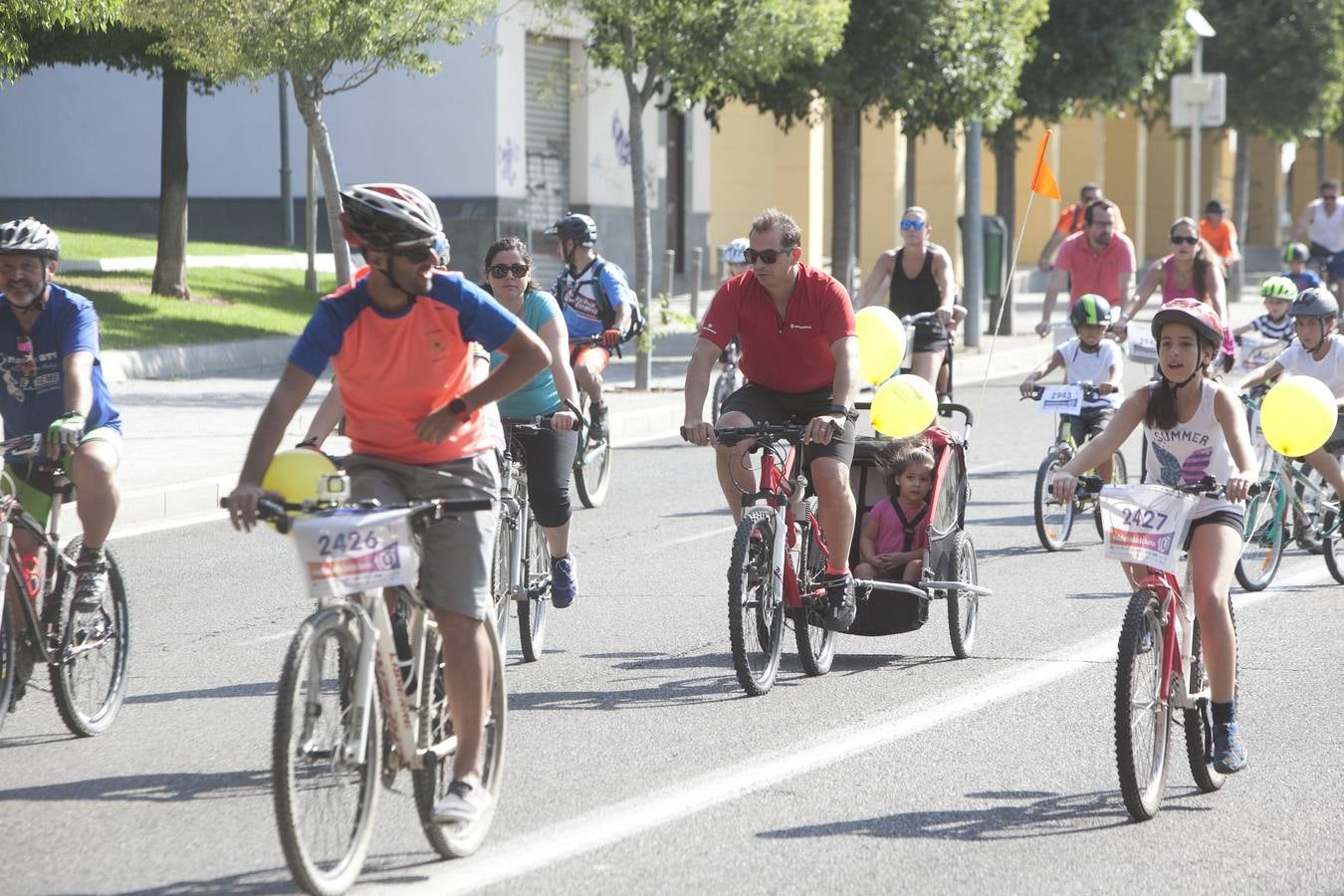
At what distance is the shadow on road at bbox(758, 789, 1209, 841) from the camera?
19.2ft

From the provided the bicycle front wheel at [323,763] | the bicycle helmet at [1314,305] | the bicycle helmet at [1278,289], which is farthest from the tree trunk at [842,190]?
the bicycle front wheel at [323,763]

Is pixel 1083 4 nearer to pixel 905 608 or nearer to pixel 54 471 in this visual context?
pixel 905 608

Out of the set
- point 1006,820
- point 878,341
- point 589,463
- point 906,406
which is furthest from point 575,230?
point 1006,820

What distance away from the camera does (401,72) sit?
3020cm

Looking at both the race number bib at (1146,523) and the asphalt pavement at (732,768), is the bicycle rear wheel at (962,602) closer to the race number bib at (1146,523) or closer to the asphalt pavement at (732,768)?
the asphalt pavement at (732,768)

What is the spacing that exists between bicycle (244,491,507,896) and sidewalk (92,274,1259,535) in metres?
7.13

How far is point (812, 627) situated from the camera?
8.21 metres

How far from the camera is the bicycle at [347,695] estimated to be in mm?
4910

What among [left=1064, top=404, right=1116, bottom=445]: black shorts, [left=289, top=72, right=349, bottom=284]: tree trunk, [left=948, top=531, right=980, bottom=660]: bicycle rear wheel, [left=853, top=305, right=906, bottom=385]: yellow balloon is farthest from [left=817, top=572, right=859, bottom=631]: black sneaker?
[left=289, top=72, right=349, bottom=284]: tree trunk

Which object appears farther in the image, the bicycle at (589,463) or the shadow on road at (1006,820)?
the bicycle at (589,463)

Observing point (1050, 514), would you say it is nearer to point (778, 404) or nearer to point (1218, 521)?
point (778, 404)

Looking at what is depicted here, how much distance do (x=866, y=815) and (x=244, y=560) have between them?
5921 mm

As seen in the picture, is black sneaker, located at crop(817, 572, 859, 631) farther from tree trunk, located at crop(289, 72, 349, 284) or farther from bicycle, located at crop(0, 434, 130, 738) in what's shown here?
tree trunk, located at crop(289, 72, 349, 284)

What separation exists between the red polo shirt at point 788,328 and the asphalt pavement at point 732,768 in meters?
1.18
